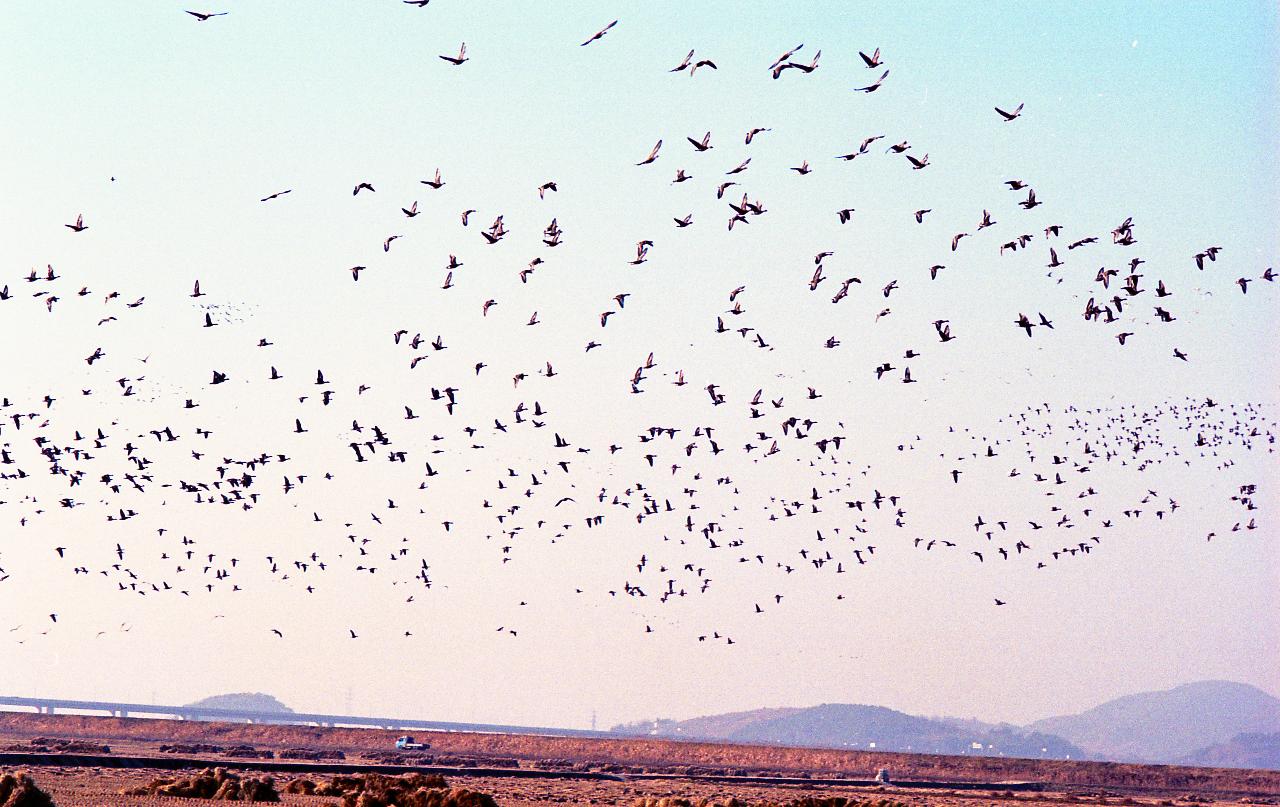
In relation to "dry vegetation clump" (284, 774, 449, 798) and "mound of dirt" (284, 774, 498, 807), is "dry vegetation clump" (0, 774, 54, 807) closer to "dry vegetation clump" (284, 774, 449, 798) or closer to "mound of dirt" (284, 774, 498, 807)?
"mound of dirt" (284, 774, 498, 807)

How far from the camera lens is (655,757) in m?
137

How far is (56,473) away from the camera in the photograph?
56.3 m

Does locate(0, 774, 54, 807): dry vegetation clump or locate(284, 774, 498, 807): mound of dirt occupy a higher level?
locate(0, 774, 54, 807): dry vegetation clump

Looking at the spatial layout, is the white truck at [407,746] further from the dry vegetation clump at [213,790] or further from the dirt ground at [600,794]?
the dry vegetation clump at [213,790]

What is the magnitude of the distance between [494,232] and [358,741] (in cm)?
11472

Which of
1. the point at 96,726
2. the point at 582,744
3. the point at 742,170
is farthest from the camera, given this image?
the point at 96,726

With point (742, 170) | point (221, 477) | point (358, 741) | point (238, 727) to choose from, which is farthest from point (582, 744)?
point (742, 170)

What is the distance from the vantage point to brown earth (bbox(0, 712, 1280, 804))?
369 ft

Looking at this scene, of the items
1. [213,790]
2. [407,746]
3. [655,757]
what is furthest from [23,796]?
[655,757]

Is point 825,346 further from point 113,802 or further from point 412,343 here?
point 113,802

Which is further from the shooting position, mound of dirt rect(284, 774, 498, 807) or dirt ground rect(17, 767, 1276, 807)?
dirt ground rect(17, 767, 1276, 807)

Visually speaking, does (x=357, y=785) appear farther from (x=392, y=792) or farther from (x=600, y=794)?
(x=600, y=794)

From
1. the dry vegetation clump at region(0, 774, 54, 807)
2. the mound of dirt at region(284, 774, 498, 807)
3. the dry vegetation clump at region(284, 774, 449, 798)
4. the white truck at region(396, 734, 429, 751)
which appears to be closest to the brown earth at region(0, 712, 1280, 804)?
the white truck at region(396, 734, 429, 751)

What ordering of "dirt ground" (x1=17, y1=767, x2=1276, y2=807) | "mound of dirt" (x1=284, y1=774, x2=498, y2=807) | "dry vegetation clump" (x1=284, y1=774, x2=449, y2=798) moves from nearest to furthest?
"mound of dirt" (x1=284, y1=774, x2=498, y2=807) → "dirt ground" (x1=17, y1=767, x2=1276, y2=807) → "dry vegetation clump" (x1=284, y1=774, x2=449, y2=798)
